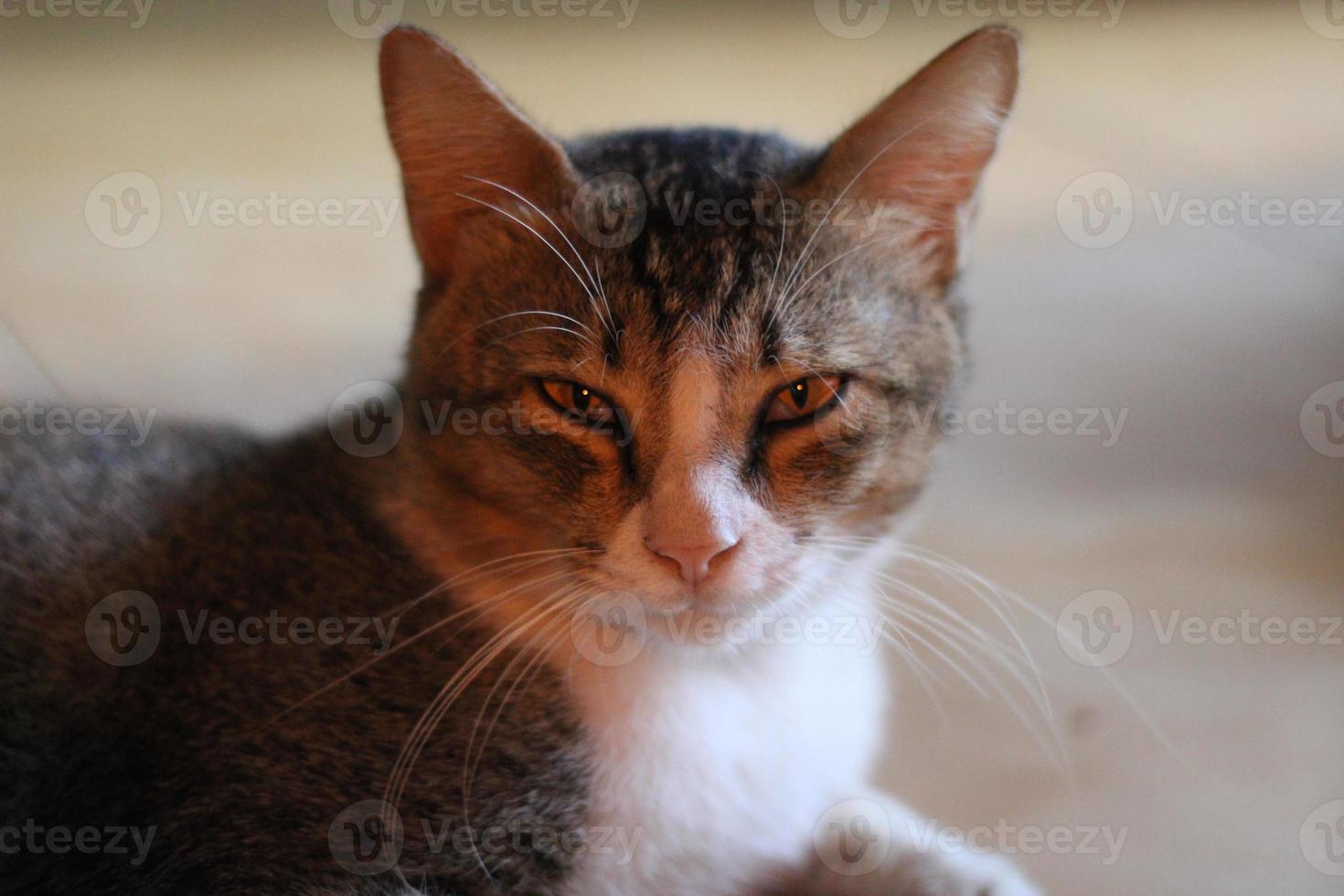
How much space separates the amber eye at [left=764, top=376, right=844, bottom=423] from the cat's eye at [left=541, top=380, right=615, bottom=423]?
0.20m

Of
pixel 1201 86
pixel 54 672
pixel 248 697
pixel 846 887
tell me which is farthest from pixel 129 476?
pixel 1201 86

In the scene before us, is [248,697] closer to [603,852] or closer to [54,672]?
[54,672]

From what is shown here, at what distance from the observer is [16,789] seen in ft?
4.65

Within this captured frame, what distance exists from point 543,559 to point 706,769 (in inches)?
14.0

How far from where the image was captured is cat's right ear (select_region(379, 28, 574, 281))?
55.1 inches

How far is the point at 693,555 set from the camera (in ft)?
4.13

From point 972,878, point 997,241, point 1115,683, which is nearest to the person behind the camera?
point 972,878

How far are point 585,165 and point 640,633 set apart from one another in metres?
0.64

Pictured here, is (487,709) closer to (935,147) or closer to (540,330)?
(540,330)

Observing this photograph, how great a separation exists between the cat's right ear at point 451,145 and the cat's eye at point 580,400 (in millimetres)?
256

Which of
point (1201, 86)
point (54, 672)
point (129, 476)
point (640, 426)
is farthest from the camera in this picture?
point (1201, 86)

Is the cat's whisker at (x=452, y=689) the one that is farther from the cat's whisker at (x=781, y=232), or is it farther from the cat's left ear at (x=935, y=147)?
the cat's left ear at (x=935, y=147)

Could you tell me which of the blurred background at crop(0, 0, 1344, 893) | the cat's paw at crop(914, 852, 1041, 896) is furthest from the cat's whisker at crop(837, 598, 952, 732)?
the cat's paw at crop(914, 852, 1041, 896)

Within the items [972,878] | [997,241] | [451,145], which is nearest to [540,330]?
[451,145]
